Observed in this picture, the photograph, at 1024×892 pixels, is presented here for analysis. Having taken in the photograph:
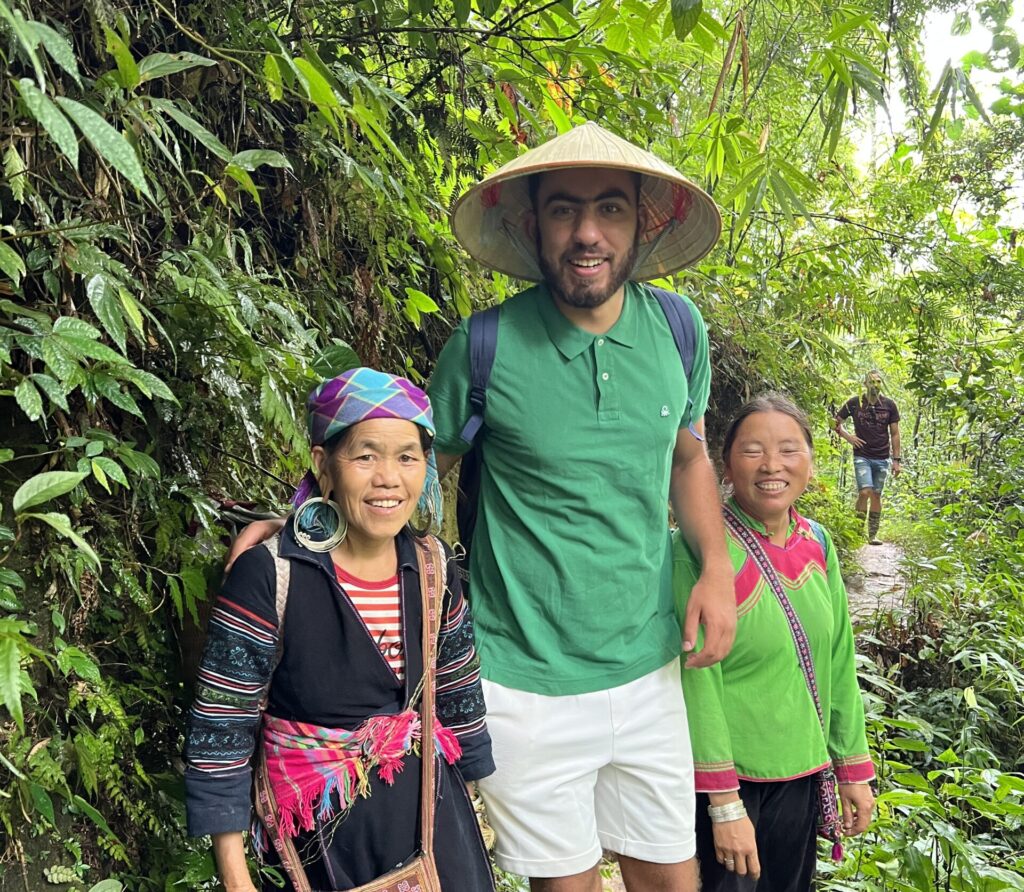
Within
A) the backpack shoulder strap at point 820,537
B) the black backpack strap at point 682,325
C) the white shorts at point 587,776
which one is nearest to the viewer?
the white shorts at point 587,776

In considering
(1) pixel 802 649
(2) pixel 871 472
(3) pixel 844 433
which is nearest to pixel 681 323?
(1) pixel 802 649

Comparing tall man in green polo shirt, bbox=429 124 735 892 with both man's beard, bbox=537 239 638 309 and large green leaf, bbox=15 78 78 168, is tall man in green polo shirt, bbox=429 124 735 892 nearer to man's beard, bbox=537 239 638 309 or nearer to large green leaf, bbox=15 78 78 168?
man's beard, bbox=537 239 638 309

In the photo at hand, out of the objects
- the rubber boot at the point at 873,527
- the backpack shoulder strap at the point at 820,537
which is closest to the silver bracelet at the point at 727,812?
the backpack shoulder strap at the point at 820,537

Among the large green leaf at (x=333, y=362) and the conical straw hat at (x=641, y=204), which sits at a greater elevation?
the conical straw hat at (x=641, y=204)

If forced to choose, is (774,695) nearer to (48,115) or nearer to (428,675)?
(428,675)

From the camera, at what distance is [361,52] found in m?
2.73

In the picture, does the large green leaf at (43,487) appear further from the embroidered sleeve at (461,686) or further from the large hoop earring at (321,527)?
the embroidered sleeve at (461,686)

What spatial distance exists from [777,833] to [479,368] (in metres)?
1.51

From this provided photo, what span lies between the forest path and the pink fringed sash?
4.87 meters

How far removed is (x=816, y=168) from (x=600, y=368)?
5811 millimetres

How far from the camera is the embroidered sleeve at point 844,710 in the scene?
238 cm

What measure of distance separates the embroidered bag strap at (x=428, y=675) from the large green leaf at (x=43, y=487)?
73 centimetres

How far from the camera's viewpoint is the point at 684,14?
1783 mm

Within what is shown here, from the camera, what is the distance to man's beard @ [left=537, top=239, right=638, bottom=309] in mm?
2104
